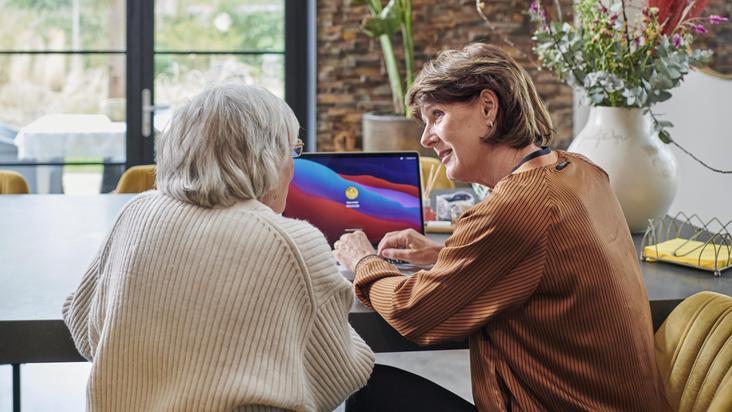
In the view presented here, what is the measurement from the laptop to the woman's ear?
59 centimetres

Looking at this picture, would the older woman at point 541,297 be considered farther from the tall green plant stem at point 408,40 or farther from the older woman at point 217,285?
the tall green plant stem at point 408,40

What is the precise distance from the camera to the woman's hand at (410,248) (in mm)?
2186

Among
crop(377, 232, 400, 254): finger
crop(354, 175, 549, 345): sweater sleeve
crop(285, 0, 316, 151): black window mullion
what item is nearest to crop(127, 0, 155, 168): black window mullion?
crop(285, 0, 316, 151): black window mullion

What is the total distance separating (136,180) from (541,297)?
2.73m

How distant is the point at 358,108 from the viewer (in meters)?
6.06

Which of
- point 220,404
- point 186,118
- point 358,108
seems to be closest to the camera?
A: point 220,404

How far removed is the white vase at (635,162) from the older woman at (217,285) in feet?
4.40

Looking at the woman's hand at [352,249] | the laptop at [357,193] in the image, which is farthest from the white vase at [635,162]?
the woman's hand at [352,249]

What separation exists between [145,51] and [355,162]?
4067 mm

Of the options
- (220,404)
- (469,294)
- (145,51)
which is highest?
(145,51)

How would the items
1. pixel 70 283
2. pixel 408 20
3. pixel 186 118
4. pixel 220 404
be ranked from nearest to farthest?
pixel 220 404 < pixel 186 118 < pixel 70 283 < pixel 408 20

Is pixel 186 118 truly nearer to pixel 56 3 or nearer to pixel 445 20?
pixel 445 20

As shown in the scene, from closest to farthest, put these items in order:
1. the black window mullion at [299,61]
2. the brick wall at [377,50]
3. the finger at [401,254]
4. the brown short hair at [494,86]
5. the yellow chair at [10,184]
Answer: the brown short hair at [494,86]
the finger at [401,254]
the yellow chair at [10,184]
the brick wall at [377,50]
the black window mullion at [299,61]

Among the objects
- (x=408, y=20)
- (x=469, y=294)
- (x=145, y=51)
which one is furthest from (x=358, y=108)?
(x=469, y=294)
